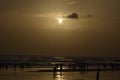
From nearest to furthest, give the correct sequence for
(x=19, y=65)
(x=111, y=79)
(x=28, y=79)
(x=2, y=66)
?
(x=28, y=79) → (x=111, y=79) → (x=2, y=66) → (x=19, y=65)

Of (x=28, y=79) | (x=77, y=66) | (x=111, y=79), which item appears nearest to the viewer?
(x=28, y=79)

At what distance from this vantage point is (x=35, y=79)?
50094 mm

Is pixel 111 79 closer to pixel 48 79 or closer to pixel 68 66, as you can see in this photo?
pixel 48 79

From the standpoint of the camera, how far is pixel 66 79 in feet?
170

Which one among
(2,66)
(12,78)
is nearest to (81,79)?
(12,78)

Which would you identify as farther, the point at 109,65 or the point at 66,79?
the point at 109,65

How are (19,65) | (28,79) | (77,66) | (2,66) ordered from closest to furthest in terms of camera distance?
1. (28,79)
2. (2,66)
3. (19,65)
4. (77,66)

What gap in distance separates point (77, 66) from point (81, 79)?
35646 mm

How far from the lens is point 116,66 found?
91312 millimetres

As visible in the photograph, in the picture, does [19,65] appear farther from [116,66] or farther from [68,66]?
[116,66]

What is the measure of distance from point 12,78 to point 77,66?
3853 cm

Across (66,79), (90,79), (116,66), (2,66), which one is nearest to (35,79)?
(66,79)

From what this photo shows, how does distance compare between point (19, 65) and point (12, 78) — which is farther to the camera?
point (19, 65)

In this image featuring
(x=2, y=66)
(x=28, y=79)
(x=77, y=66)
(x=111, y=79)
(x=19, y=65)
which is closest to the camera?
(x=28, y=79)
